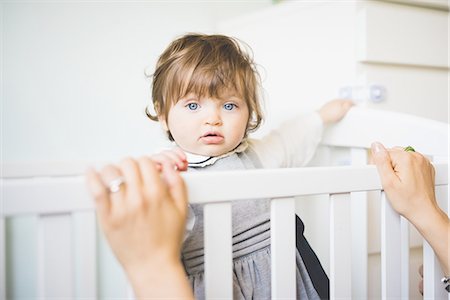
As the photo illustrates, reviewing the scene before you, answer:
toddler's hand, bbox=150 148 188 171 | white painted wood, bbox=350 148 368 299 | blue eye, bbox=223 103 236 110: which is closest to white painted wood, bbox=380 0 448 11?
white painted wood, bbox=350 148 368 299

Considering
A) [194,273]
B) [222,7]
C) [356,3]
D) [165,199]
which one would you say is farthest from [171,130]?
[222,7]

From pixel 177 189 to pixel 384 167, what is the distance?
316mm

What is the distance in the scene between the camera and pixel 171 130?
0.83m

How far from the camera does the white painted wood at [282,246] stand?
551 millimetres

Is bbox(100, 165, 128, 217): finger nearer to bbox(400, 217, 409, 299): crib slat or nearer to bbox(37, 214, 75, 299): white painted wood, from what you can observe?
bbox(37, 214, 75, 299): white painted wood

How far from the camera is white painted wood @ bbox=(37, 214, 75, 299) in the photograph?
0.44 metres

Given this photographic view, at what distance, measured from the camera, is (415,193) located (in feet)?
2.09

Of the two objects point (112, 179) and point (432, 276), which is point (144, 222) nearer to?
point (112, 179)

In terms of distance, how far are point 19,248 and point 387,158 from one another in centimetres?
92

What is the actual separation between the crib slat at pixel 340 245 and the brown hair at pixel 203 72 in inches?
12.3

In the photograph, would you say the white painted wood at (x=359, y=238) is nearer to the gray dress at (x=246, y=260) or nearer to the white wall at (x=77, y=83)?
the gray dress at (x=246, y=260)

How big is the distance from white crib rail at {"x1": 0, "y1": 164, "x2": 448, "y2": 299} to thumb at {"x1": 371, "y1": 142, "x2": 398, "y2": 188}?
0.06 feet

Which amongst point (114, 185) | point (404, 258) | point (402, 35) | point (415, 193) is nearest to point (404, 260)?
point (404, 258)

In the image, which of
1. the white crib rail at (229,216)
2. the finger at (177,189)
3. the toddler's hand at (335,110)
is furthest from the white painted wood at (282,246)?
the toddler's hand at (335,110)
